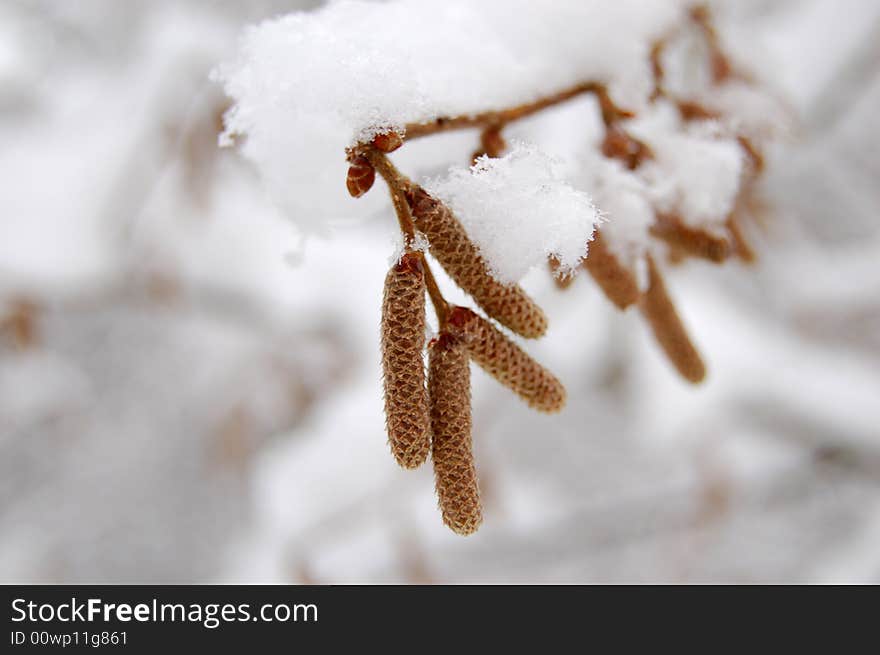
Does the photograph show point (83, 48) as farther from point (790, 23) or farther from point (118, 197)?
point (790, 23)

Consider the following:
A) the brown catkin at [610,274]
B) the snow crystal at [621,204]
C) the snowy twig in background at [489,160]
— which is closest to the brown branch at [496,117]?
the snowy twig in background at [489,160]

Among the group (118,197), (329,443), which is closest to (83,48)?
(118,197)

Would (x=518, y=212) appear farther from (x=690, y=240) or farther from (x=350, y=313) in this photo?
(x=350, y=313)

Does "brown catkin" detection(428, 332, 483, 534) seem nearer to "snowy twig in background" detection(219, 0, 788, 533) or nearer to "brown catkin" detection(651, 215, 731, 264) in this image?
"snowy twig in background" detection(219, 0, 788, 533)

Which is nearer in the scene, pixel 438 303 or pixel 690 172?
pixel 438 303

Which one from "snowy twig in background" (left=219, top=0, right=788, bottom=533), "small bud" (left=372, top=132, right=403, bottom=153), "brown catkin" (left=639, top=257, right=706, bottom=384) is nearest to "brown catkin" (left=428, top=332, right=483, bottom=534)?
"snowy twig in background" (left=219, top=0, right=788, bottom=533)

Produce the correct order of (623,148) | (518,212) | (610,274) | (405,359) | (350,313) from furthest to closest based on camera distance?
(350,313) → (623,148) → (610,274) → (518,212) → (405,359)

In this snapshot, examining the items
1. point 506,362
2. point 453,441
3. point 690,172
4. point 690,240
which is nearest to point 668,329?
point 690,240

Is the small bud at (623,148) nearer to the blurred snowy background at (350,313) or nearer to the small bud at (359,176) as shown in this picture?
the blurred snowy background at (350,313)
